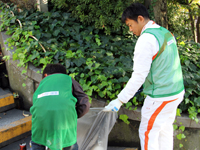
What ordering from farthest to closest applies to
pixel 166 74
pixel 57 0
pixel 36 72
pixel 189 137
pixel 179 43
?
pixel 179 43
pixel 57 0
pixel 36 72
pixel 189 137
pixel 166 74

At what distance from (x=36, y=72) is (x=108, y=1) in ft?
7.16

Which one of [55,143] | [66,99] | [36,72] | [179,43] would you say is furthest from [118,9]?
[55,143]

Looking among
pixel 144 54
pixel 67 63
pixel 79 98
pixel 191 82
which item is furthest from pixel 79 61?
pixel 191 82

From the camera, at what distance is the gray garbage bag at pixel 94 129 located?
2275 millimetres

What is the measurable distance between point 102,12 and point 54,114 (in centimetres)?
309

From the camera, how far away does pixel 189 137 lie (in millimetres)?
2785

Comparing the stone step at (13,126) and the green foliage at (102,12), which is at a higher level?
the green foliage at (102,12)

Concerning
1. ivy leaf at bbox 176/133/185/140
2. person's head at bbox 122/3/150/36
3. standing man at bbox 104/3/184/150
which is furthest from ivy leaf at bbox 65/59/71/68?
ivy leaf at bbox 176/133/185/140

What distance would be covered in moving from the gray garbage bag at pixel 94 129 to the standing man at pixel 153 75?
331 mm

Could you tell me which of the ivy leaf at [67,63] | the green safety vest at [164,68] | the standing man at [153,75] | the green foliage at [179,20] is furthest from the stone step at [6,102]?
the green foliage at [179,20]

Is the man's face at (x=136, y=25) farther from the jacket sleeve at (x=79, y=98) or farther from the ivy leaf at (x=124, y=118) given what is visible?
the ivy leaf at (x=124, y=118)

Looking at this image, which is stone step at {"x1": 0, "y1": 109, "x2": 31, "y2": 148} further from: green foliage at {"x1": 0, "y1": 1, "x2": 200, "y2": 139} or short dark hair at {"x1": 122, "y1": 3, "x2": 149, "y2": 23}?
short dark hair at {"x1": 122, "y1": 3, "x2": 149, "y2": 23}

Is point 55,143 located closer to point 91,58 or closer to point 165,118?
point 165,118

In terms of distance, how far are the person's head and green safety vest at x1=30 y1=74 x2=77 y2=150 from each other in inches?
37.3
